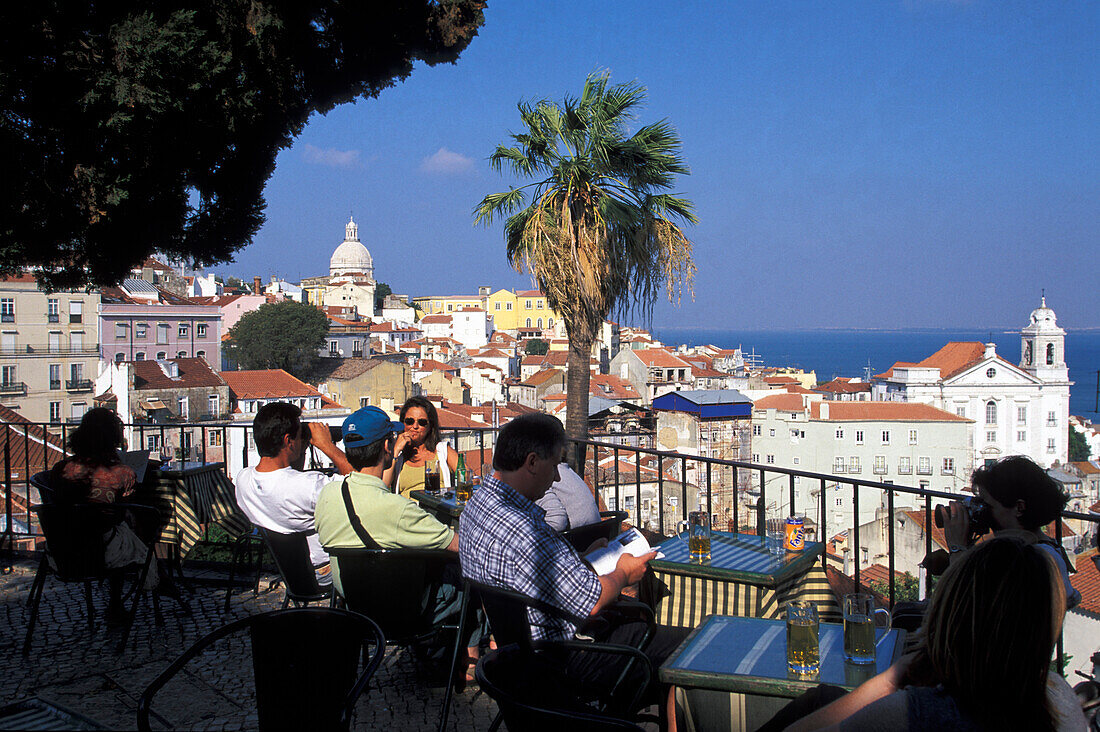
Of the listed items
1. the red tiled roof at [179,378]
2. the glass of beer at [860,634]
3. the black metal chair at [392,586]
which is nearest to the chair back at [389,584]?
the black metal chair at [392,586]

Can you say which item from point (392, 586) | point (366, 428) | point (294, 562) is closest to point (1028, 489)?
point (392, 586)

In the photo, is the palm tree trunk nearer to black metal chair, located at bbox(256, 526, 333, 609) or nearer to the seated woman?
black metal chair, located at bbox(256, 526, 333, 609)

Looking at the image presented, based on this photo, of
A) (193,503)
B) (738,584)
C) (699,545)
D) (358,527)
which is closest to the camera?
(358,527)

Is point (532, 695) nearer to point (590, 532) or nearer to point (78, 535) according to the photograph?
point (590, 532)

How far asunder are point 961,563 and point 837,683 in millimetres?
816

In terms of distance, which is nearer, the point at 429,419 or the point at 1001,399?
the point at 429,419

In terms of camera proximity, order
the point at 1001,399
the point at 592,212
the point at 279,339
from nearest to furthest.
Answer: the point at 592,212, the point at 1001,399, the point at 279,339

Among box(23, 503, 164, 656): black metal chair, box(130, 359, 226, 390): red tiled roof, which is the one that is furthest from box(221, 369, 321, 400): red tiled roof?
box(23, 503, 164, 656): black metal chair

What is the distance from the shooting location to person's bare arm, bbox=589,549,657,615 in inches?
116

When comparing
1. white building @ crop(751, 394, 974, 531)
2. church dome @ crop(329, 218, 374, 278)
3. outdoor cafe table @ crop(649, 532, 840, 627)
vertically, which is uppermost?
church dome @ crop(329, 218, 374, 278)

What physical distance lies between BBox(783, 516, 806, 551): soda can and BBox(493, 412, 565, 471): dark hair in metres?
1.33

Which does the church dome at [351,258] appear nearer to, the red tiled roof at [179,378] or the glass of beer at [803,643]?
the red tiled roof at [179,378]

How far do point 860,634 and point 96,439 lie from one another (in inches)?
169

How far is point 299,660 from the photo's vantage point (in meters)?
2.30
